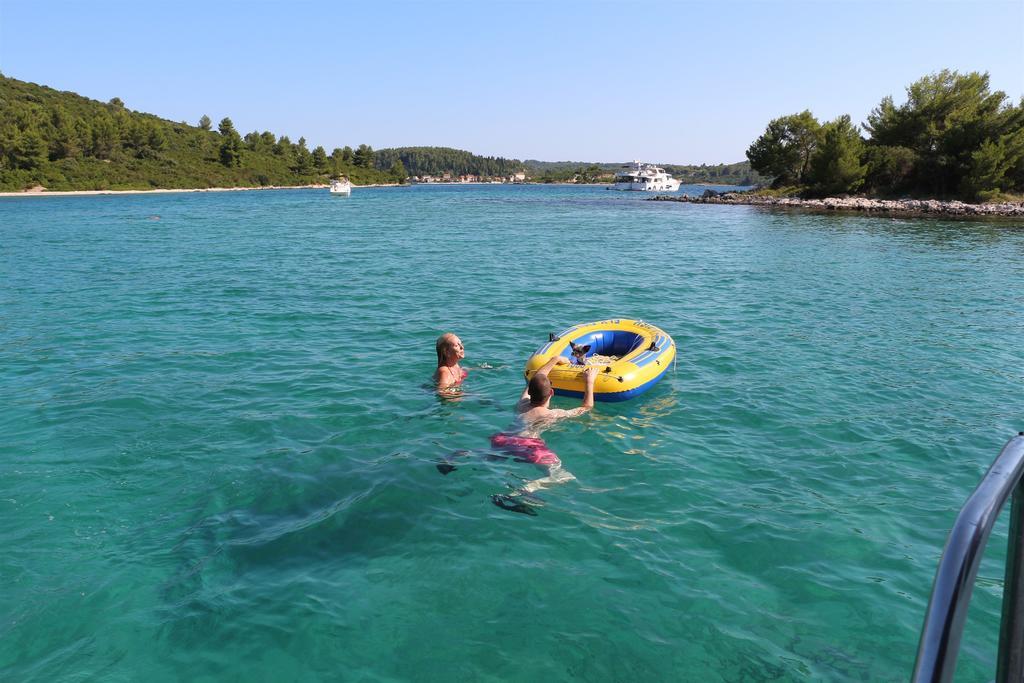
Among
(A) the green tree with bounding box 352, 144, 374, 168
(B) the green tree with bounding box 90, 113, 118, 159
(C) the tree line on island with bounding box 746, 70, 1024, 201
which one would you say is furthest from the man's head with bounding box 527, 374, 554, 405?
(A) the green tree with bounding box 352, 144, 374, 168

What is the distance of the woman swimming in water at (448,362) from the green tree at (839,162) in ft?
192

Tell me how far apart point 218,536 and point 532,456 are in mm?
3374

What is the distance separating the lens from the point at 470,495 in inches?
269

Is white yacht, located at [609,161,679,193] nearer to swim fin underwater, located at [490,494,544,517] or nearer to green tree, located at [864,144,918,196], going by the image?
green tree, located at [864,144,918,196]

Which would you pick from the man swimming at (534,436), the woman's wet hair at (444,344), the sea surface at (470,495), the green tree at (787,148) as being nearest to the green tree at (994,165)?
the green tree at (787,148)

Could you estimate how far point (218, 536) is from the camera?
6.02 metres

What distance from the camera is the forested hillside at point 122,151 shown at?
300 ft

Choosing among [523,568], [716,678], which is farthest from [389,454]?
[716,678]

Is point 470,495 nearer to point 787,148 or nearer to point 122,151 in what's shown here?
point 787,148

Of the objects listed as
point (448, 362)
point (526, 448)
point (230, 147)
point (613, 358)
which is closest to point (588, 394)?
point (613, 358)

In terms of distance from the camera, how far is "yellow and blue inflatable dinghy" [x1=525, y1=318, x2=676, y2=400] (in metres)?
9.24

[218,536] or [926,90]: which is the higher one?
[926,90]

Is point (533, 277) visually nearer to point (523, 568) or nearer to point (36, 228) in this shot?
point (523, 568)

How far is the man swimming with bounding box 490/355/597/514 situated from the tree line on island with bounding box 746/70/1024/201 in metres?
55.0
